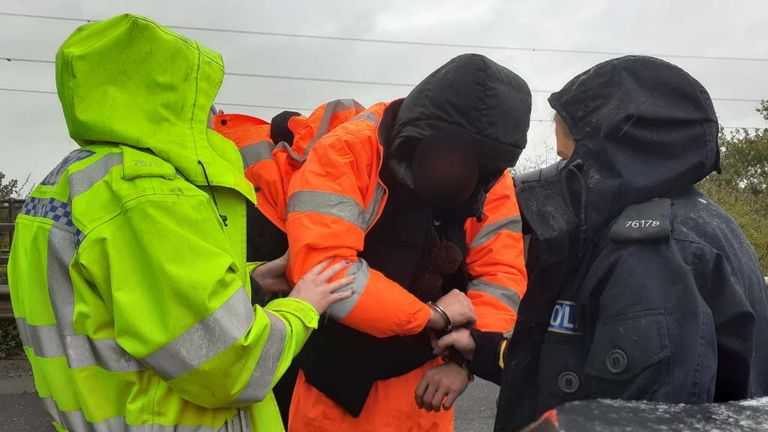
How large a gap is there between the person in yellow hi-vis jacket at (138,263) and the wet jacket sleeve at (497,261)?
0.97m

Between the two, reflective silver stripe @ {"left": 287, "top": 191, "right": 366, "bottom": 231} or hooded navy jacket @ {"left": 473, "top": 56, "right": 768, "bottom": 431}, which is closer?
hooded navy jacket @ {"left": 473, "top": 56, "right": 768, "bottom": 431}

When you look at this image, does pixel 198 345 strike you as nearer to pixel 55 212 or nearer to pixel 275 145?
pixel 55 212

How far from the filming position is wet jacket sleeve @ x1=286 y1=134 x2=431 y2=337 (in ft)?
6.61

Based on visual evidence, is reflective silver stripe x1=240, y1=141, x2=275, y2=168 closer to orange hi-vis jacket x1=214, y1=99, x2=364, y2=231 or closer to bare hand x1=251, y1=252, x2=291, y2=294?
orange hi-vis jacket x1=214, y1=99, x2=364, y2=231

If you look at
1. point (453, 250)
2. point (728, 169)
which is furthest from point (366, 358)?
point (728, 169)

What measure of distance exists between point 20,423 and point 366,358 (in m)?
3.39

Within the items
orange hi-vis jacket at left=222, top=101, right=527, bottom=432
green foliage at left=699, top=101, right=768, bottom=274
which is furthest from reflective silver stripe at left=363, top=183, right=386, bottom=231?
green foliage at left=699, top=101, right=768, bottom=274

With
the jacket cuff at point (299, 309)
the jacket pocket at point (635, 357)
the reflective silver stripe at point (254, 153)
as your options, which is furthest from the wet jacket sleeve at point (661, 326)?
the reflective silver stripe at point (254, 153)

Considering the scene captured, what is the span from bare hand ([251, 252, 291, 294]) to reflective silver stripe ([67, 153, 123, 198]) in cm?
86

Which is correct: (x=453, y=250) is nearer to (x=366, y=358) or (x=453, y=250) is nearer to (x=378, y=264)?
(x=378, y=264)

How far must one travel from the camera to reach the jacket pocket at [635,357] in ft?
4.50

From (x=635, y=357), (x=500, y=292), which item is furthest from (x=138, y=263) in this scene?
(x=500, y=292)

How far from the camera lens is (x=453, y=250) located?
2.26m

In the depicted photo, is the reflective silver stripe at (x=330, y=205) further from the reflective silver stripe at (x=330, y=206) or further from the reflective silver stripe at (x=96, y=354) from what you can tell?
the reflective silver stripe at (x=96, y=354)
